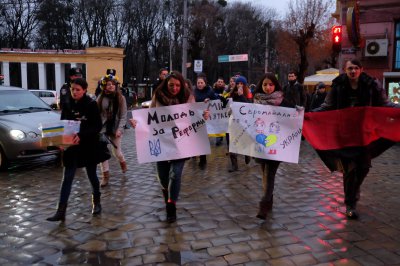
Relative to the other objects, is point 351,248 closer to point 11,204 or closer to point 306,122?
point 306,122

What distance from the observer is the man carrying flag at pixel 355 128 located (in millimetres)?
5277

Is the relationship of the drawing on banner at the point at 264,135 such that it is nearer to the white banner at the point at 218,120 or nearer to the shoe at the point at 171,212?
the shoe at the point at 171,212

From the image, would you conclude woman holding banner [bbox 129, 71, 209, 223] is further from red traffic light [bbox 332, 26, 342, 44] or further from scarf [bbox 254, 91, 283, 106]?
red traffic light [bbox 332, 26, 342, 44]

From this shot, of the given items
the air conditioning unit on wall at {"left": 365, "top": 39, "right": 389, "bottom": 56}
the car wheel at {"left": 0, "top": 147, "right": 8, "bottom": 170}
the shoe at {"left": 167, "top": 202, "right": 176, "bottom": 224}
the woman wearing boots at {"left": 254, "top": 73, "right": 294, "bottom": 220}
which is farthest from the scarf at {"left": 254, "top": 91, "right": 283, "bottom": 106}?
the air conditioning unit on wall at {"left": 365, "top": 39, "right": 389, "bottom": 56}

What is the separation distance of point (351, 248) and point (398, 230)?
900 mm

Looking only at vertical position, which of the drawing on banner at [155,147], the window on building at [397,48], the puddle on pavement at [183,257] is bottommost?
the puddle on pavement at [183,257]

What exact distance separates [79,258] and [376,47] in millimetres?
16988

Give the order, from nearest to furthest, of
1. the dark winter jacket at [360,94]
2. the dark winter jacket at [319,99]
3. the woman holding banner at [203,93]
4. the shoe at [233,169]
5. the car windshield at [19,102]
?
the dark winter jacket at [360,94], the shoe at [233,169], the woman holding banner at [203,93], the car windshield at [19,102], the dark winter jacket at [319,99]

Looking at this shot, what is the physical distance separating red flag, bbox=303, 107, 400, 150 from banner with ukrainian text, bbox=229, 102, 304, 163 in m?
0.25

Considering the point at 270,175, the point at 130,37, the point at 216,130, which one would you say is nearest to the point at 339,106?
the point at 270,175

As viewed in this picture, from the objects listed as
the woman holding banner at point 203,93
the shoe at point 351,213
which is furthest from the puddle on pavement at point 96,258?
the woman holding banner at point 203,93

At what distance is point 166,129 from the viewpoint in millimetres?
5543

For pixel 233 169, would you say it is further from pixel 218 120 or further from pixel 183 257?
pixel 183 257

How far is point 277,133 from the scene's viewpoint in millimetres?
5449
